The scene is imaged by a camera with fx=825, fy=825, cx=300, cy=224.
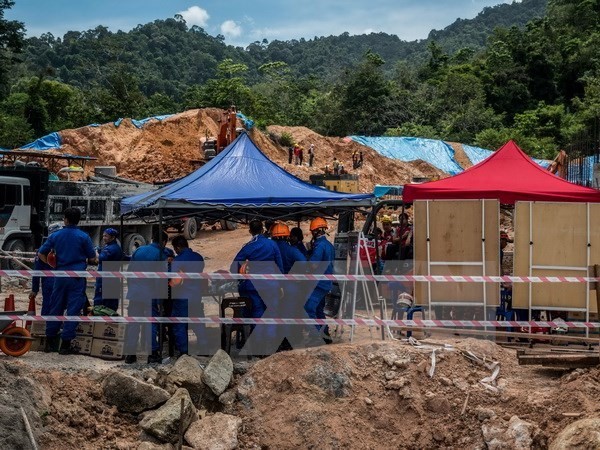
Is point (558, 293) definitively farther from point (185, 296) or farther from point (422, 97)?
point (422, 97)

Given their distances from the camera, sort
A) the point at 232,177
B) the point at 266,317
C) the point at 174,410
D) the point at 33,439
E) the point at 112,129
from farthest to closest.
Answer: the point at 112,129 → the point at 232,177 → the point at 266,317 → the point at 174,410 → the point at 33,439

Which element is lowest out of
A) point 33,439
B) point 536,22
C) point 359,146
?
point 33,439

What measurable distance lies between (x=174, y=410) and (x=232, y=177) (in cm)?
409

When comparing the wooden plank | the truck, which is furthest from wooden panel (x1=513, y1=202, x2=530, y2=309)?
the truck

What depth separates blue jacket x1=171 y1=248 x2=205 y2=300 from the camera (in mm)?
10461

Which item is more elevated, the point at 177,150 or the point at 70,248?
the point at 177,150

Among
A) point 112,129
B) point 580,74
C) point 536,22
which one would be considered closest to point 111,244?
point 112,129

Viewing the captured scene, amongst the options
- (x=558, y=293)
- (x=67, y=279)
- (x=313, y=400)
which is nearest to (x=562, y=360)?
(x=558, y=293)

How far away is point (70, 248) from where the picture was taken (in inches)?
410

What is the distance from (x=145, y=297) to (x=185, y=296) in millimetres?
508

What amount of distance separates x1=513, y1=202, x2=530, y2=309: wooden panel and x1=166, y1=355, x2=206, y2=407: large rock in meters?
4.30

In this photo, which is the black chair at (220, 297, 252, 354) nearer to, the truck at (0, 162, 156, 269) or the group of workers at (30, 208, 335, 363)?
the group of workers at (30, 208, 335, 363)

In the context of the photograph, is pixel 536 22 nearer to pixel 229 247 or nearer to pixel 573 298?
pixel 229 247

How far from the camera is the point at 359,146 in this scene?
44.0 meters
